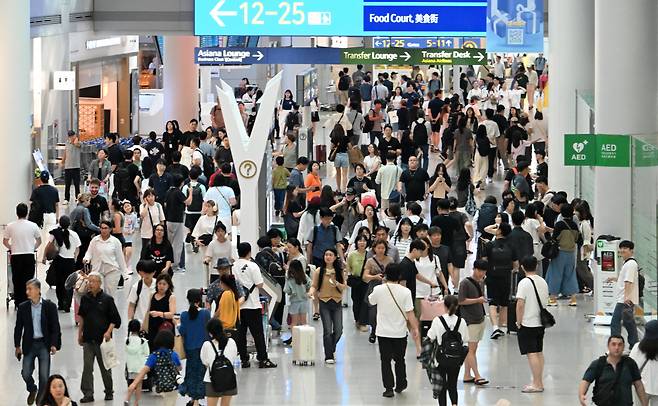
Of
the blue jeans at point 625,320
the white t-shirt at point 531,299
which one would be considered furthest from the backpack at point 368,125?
the white t-shirt at point 531,299

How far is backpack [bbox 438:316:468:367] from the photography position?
46.2ft

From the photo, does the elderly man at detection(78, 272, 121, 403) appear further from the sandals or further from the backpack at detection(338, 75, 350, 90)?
the backpack at detection(338, 75, 350, 90)

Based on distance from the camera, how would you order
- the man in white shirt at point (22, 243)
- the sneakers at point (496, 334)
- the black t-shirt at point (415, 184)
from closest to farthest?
the sneakers at point (496, 334)
the man in white shirt at point (22, 243)
the black t-shirt at point (415, 184)

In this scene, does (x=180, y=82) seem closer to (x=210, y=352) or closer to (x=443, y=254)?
(x=443, y=254)

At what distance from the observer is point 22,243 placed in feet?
62.3

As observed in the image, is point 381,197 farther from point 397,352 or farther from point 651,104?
point 397,352

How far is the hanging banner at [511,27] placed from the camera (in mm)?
28859

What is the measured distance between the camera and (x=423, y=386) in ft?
52.4

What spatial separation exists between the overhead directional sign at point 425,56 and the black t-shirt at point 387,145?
250 centimetres

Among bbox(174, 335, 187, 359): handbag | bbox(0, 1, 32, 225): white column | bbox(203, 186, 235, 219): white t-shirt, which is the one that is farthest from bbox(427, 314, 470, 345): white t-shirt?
bbox(0, 1, 32, 225): white column

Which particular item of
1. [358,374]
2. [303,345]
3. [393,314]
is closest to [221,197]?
[303,345]

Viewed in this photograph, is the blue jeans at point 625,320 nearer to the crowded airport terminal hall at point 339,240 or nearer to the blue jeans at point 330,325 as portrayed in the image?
the crowded airport terminal hall at point 339,240

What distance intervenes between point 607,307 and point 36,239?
724cm

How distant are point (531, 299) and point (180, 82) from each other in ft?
86.3
